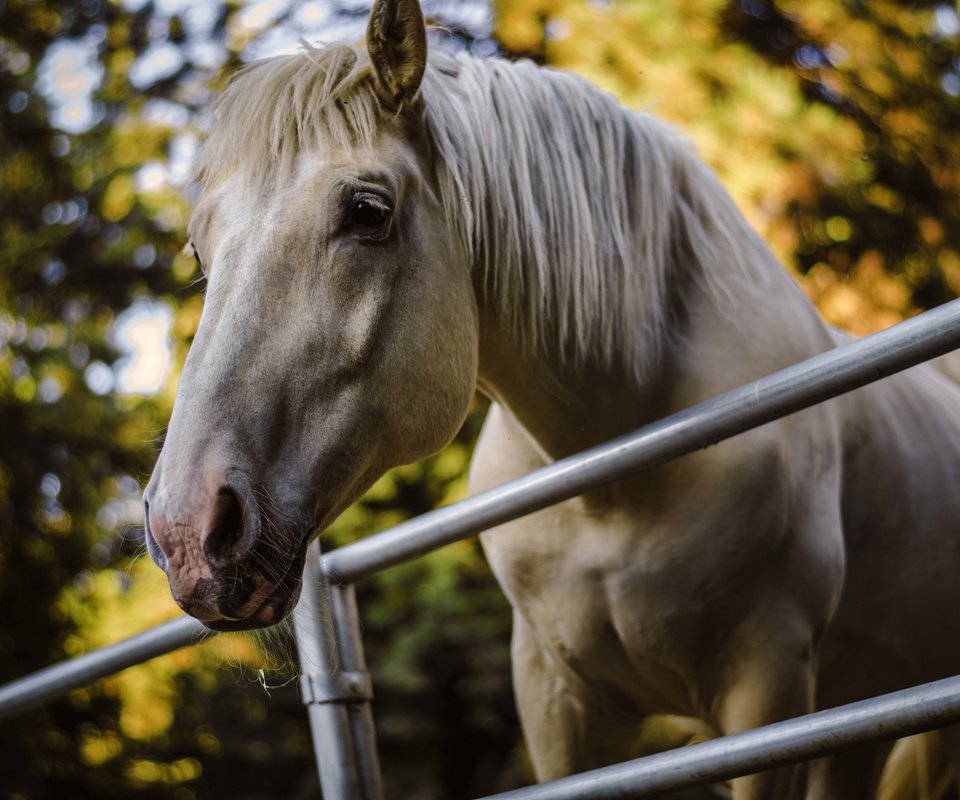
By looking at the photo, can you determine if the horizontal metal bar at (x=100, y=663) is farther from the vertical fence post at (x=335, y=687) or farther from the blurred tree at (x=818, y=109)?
the blurred tree at (x=818, y=109)

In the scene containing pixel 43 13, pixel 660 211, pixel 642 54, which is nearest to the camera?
pixel 660 211

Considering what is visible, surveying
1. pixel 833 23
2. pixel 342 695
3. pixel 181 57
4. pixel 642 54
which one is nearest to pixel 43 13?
pixel 181 57

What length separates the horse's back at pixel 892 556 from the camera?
5.15 feet

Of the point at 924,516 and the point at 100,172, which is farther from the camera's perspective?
the point at 100,172

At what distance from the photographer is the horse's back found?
1570 mm

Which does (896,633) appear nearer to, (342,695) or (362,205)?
(342,695)

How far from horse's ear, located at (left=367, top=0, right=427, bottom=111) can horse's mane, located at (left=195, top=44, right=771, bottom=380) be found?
3 centimetres

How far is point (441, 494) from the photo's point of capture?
12.1 ft

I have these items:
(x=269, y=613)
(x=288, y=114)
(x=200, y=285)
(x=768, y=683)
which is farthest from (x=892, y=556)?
(x=200, y=285)

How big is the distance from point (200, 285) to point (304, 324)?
2.51 m

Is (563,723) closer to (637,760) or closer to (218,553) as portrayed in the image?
(637,760)

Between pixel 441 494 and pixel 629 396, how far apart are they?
2.28 meters

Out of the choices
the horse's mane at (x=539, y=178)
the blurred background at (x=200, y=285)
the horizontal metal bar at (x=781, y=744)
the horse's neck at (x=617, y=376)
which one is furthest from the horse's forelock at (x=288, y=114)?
the blurred background at (x=200, y=285)

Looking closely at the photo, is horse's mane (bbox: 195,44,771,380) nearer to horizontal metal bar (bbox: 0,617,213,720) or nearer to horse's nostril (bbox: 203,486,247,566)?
horse's nostril (bbox: 203,486,247,566)
